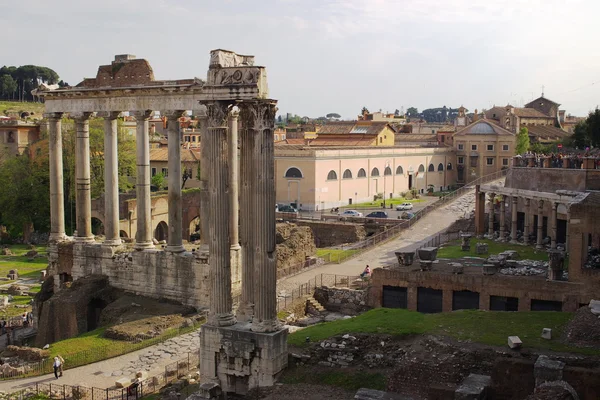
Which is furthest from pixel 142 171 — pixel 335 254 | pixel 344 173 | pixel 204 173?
pixel 344 173

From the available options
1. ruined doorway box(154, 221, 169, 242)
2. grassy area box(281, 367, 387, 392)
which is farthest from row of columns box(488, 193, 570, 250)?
ruined doorway box(154, 221, 169, 242)

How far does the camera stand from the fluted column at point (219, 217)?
17641 mm

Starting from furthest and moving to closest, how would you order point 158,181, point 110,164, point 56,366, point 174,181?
point 158,181, point 110,164, point 174,181, point 56,366

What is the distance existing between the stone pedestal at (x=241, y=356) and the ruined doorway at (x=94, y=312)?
11.4 m

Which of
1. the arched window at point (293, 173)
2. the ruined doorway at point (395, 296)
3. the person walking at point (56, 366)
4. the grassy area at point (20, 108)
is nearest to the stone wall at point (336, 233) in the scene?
the arched window at point (293, 173)

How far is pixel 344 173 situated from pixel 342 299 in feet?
108

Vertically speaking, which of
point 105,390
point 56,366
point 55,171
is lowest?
point 105,390

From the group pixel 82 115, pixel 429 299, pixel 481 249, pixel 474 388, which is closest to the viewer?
pixel 474 388

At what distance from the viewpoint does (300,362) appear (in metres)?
17.9

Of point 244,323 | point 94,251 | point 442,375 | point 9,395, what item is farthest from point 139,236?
point 442,375

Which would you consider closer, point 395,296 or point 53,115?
point 395,296

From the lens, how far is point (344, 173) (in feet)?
201

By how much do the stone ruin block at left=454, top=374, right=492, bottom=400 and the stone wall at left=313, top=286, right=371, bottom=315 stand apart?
13854 mm

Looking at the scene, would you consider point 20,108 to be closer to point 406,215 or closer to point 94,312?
point 406,215
